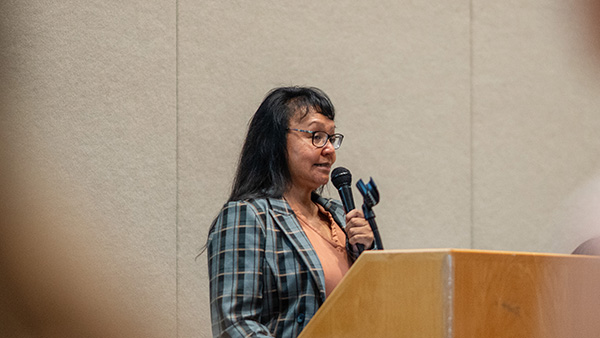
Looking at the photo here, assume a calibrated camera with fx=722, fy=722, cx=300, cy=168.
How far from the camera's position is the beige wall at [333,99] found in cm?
268

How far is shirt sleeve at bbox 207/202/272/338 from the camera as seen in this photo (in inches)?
65.5

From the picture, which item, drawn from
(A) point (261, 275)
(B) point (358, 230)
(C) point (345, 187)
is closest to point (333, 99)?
(C) point (345, 187)

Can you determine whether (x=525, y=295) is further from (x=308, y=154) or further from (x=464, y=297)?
(x=308, y=154)

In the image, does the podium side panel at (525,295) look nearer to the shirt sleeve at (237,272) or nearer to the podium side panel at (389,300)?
the podium side panel at (389,300)

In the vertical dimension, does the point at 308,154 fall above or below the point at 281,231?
above

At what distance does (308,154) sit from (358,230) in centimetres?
27

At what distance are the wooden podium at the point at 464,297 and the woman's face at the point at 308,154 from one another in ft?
2.20

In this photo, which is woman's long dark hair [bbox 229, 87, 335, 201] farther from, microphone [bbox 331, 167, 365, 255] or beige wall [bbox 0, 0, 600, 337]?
beige wall [bbox 0, 0, 600, 337]

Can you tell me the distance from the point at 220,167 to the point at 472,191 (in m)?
1.16

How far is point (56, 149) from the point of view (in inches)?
104

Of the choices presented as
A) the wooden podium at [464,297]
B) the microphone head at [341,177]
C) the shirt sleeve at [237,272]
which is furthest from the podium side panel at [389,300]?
the microphone head at [341,177]

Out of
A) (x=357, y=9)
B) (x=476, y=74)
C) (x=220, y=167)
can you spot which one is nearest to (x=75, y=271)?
(x=220, y=167)

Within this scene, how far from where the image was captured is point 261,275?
1730mm

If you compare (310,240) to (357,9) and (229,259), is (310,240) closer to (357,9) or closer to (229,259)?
(229,259)
